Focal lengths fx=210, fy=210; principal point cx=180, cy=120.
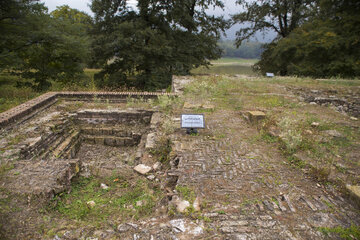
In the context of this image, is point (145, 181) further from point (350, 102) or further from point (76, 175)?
point (350, 102)

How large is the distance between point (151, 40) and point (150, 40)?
13 cm

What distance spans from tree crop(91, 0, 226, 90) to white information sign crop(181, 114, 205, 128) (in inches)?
350

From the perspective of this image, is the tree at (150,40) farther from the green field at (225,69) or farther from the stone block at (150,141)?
the stone block at (150,141)

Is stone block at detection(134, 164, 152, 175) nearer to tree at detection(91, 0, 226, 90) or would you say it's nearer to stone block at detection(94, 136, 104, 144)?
stone block at detection(94, 136, 104, 144)

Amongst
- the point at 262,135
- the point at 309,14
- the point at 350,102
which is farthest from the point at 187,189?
the point at 309,14

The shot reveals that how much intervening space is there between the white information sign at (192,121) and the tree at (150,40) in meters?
8.89

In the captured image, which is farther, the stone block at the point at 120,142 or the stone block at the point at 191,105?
the stone block at the point at 191,105

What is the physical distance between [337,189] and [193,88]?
6.39 m

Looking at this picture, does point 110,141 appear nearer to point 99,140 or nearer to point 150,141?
point 99,140

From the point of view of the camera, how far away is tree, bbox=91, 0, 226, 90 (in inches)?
500

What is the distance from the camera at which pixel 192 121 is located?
4766mm

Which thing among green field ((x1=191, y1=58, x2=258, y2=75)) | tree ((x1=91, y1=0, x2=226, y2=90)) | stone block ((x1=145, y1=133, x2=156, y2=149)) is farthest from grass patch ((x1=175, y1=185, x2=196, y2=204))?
green field ((x1=191, y1=58, x2=258, y2=75))

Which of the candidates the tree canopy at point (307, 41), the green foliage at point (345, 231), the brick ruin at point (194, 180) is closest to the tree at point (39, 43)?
the brick ruin at point (194, 180)

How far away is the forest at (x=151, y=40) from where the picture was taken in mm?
8758
